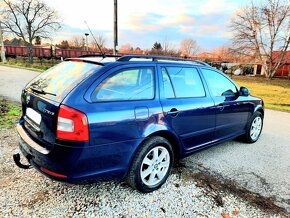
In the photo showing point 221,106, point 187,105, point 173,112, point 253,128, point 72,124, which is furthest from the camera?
point 253,128

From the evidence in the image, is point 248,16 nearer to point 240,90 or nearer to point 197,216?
point 240,90

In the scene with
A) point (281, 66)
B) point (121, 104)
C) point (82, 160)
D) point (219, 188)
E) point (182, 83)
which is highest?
point (182, 83)

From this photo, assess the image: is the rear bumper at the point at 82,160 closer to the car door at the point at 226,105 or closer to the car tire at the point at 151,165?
the car tire at the point at 151,165

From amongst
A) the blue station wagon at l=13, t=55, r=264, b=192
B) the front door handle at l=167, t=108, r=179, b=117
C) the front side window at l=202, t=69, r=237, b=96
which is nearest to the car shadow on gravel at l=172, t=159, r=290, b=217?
the blue station wagon at l=13, t=55, r=264, b=192

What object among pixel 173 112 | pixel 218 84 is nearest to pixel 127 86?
pixel 173 112

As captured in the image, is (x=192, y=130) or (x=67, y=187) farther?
(x=192, y=130)

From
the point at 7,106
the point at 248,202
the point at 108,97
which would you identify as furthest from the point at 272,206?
the point at 7,106

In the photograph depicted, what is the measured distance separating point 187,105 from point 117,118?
1.19 meters

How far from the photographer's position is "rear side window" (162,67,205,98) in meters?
3.17

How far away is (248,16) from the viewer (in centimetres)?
3112

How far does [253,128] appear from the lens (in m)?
4.95

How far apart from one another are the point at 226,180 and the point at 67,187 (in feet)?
7.05

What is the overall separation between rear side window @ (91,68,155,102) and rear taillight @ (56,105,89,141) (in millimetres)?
257

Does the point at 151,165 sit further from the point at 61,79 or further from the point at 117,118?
the point at 61,79
